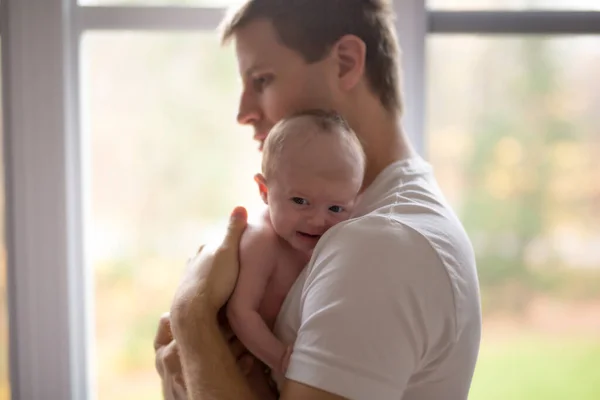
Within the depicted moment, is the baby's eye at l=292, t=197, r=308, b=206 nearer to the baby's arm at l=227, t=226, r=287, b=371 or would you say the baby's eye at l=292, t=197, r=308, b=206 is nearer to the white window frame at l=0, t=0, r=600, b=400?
the baby's arm at l=227, t=226, r=287, b=371

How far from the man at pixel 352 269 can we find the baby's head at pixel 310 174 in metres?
0.07

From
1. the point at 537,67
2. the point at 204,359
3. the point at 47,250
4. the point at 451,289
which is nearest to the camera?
the point at 451,289

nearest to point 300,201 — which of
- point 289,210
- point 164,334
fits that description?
point 289,210

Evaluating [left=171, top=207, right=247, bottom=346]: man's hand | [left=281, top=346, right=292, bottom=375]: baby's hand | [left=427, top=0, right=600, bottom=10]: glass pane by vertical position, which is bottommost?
[left=281, top=346, right=292, bottom=375]: baby's hand

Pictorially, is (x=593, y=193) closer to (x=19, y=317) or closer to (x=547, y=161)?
(x=547, y=161)

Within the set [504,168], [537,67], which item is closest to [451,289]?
[504,168]

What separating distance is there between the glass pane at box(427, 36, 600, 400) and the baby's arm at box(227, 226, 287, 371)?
79 centimetres

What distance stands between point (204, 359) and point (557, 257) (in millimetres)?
1207

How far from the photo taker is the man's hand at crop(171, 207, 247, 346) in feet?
3.69

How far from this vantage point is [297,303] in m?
1.06

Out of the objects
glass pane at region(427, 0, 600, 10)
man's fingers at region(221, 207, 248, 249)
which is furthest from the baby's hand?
glass pane at region(427, 0, 600, 10)

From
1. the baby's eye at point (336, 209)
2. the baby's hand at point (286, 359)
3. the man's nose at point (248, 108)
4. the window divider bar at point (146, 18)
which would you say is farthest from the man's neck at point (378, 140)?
the window divider bar at point (146, 18)

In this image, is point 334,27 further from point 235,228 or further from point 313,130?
point 235,228

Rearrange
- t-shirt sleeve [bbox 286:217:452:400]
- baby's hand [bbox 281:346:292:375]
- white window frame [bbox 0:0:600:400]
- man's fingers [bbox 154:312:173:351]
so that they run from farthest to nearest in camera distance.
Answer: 1. white window frame [bbox 0:0:600:400]
2. man's fingers [bbox 154:312:173:351]
3. baby's hand [bbox 281:346:292:375]
4. t-shirt sleeve [bbox 286:217:452:400]
